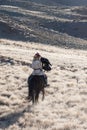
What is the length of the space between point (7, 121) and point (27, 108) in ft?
7.38

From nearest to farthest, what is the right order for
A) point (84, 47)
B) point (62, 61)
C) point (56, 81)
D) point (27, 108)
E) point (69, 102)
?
1. point (27, 108)
2. point (69, 102)
3. point (56, 81)
4. point (62, 61)
5. point (84, 47)

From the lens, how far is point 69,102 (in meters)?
20.7

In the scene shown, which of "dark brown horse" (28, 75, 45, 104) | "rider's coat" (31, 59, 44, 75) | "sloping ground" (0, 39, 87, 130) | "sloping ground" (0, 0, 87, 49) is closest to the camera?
"sloping ground" (0, 39, 87, 130)

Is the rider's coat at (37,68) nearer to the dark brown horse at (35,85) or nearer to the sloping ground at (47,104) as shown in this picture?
the dark brown horse at (35,85)

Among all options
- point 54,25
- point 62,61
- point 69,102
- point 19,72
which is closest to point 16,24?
point 54,25

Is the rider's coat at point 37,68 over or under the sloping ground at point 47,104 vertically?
over

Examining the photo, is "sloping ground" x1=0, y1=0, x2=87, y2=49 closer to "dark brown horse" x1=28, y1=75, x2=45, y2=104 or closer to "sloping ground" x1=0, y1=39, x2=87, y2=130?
"sloping ground" x1=0, y1=39, x2=87, y2=130

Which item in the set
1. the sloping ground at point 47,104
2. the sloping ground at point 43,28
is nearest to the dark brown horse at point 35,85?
the sloping ground at point 47,104

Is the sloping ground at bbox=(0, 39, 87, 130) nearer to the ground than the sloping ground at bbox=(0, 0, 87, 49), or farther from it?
farther from it

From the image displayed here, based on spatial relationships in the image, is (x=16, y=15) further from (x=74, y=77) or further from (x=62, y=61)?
(x=74, y=77)

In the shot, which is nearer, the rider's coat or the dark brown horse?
the dark brown horse

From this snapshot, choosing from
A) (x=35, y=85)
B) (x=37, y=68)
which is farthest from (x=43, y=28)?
(x=35, y=85)

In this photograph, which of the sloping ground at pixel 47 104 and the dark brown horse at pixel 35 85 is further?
the dark brown horse at pixel 35 85

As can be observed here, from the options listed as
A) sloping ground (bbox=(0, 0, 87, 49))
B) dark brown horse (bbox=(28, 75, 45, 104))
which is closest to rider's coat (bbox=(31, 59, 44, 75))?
dark brown horse (bbox=(28, 75, 45, 104))
